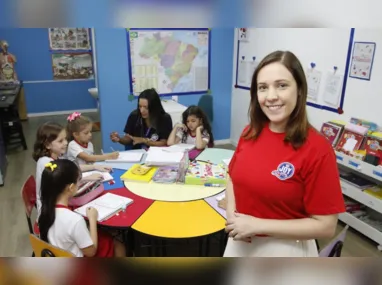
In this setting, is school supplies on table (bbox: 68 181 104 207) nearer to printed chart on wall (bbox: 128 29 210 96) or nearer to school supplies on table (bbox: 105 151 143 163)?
school supplies on table (bbox: 105 151 143 163)

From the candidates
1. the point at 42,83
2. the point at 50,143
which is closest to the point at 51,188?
the point at 50,143

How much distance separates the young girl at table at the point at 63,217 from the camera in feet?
5.43

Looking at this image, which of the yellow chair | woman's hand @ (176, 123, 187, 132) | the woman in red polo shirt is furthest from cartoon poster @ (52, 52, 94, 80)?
the woman in red polo shirt

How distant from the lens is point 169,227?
5.76 feet

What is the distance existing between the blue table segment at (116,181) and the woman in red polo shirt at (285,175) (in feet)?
3.98

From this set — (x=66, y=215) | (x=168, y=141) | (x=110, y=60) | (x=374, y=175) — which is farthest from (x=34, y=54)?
(x=374, y=175)

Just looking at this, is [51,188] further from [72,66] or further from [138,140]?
[72,66]

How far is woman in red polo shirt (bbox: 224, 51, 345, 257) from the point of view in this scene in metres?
1.07

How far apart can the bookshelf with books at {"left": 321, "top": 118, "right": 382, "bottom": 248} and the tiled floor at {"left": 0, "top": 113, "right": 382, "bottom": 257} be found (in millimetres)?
105

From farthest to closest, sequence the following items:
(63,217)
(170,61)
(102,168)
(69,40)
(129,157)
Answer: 1. (69,40)
2. (170,61)
3. (129,157)
4. (102,168)
5. (63,217)

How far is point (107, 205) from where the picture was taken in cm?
194

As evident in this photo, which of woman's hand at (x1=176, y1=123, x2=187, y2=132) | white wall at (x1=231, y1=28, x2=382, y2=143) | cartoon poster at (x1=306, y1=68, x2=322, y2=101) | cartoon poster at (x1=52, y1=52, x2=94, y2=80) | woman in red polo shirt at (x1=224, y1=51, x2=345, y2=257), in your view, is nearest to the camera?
woman in red polo shirt at (x1=224, y1=51, x2=345, y2=257)

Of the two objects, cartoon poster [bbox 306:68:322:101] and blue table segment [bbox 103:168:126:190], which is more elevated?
cartoon poster [bbox 306:68:322:101]

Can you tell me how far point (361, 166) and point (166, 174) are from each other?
162cm
